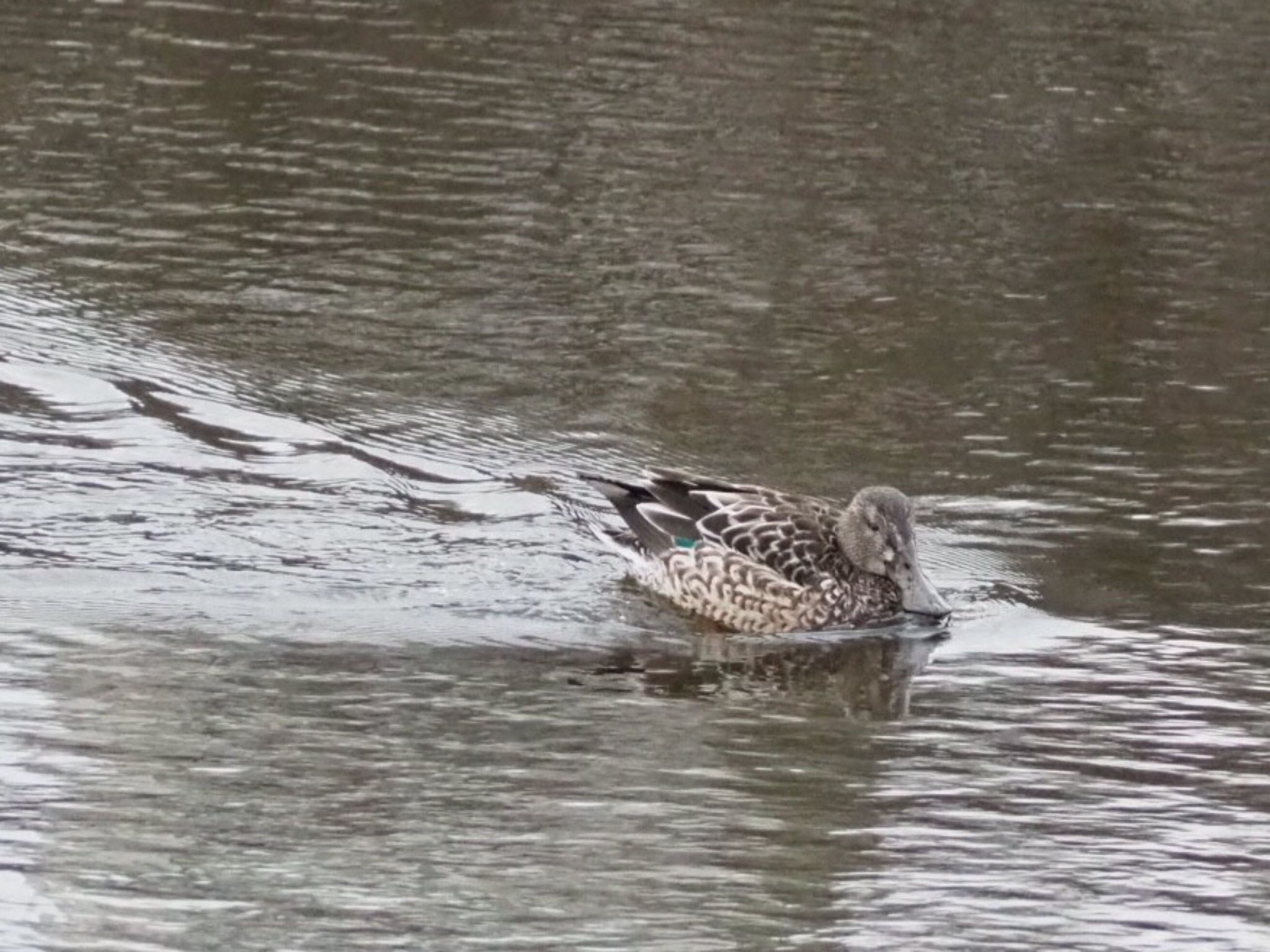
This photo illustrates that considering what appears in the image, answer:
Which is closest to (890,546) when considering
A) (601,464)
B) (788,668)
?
(788,668)

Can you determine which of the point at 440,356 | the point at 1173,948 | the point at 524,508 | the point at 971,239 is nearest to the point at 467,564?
the point at 524,508

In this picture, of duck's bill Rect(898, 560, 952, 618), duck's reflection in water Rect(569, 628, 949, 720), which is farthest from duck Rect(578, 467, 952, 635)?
duck's reflection in water Rect(569, 628, 949, 720)

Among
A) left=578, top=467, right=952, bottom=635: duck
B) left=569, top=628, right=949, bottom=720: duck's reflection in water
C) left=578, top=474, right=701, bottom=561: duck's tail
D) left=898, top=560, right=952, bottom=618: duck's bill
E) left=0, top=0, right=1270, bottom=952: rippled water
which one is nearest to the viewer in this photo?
left=0, top=0, right=1270, bottom=952: rippled water

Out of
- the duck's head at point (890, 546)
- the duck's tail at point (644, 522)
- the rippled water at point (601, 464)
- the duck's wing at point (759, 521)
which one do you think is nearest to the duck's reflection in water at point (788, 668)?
the rippled water at point (601, 464)

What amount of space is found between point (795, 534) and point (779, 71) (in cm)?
1205

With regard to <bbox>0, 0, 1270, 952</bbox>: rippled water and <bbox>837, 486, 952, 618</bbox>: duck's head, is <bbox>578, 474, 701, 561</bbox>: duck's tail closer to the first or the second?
<bbox>0, 0, 1270, 952</bbox>: rippled water

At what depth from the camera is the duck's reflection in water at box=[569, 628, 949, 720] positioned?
9992mm

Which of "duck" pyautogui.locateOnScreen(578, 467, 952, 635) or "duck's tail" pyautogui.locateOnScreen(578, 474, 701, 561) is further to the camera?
"duck's tail" pyautogui.locateOnScreen(578, 474, 701, 561)

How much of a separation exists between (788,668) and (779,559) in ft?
2.34

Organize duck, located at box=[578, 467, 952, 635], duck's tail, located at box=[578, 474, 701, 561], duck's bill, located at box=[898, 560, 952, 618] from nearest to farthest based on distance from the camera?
duck's bill, located at box=[898, 560, 952, 618] → duck, located at box=[578, 467, 952, 635] → duck's tail, located at box=[578, 474, 701, 561]

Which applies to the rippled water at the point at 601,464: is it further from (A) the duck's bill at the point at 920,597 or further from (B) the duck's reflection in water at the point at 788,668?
(A) the duck's bill at the point at 920,597

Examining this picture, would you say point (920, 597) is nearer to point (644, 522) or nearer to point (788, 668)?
point (788, 668)

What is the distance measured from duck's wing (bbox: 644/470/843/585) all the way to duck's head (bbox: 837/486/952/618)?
0.12 m

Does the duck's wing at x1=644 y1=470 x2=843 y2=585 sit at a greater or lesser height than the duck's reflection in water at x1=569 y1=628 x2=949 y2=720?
greater
